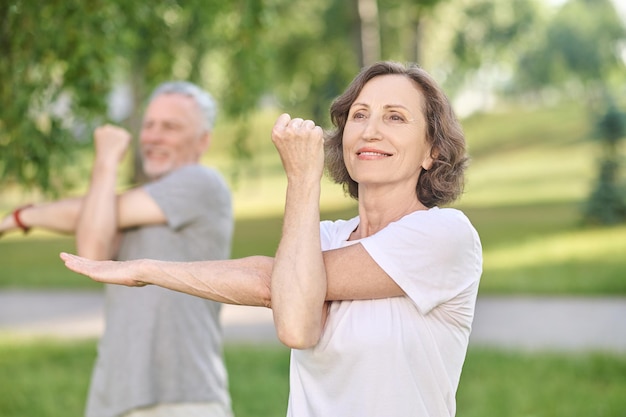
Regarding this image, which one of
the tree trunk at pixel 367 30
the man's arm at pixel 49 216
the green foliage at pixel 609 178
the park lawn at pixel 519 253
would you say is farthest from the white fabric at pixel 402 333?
the green foliage at pixel 609 178

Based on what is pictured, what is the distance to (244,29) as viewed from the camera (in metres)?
5.42

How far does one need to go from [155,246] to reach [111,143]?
1.19 feet

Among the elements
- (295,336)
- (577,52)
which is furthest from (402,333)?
(577,52)

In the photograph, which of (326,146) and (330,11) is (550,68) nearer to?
(330,11)

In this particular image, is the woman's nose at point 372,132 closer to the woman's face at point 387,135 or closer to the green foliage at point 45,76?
the woman's face at point 387,135

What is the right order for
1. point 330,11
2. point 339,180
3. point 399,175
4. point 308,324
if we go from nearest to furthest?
point 308,324
point 399,175
point 339,180
point 330,11

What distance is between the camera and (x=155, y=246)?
141 inches

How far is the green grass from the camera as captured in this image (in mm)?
6824

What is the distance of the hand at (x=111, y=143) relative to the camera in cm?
355

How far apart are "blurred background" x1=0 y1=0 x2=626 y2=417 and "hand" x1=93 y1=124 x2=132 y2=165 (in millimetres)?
872

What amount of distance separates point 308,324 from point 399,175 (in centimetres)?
40

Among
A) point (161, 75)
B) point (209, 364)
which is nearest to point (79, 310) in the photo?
point (161, 75)

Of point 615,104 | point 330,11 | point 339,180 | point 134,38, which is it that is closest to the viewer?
point 339,180

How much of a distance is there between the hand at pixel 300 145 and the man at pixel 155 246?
138cm
